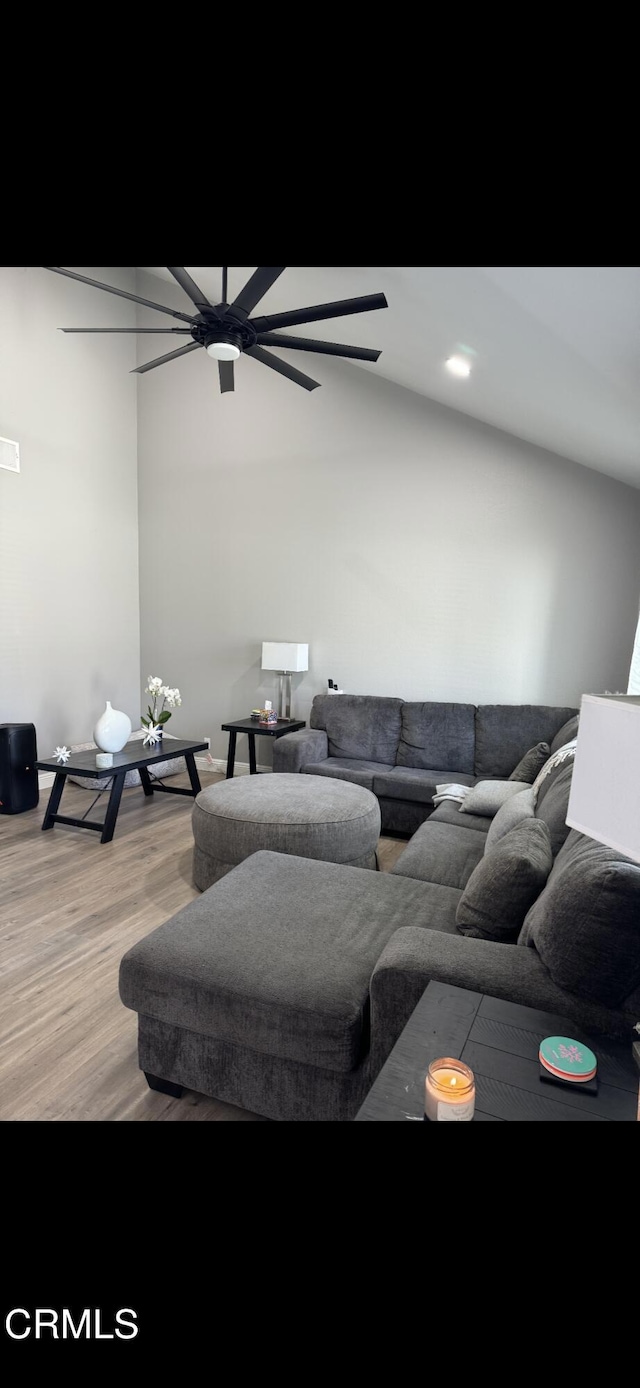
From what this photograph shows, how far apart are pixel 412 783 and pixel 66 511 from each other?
3318mm

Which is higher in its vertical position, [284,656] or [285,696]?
[284,656]

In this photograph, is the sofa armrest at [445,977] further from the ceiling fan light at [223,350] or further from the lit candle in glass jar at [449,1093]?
the ceiling fan light at [223,350]

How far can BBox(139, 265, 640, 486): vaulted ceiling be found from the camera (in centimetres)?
174

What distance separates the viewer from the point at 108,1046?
190cm

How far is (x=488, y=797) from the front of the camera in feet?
9.97

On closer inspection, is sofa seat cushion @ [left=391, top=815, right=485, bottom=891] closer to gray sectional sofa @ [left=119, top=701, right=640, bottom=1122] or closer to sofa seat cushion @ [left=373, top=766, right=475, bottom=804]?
gray sectional sofa @ [left=119, top=701, right=640, bottom=1122]

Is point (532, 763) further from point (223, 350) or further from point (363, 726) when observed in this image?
point (223, 350)

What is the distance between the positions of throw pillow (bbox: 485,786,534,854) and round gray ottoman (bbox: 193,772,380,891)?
692 mm

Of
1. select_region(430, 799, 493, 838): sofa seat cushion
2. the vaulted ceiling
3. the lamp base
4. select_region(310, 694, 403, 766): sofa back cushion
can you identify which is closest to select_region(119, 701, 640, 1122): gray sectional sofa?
select_region(430, 799, 493, 838): sofa seat cushion

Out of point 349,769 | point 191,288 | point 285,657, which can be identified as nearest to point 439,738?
point 349,769

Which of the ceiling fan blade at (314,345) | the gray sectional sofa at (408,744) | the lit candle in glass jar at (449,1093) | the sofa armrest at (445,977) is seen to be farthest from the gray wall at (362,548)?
the lit candle in glass jar at (449,1093)
